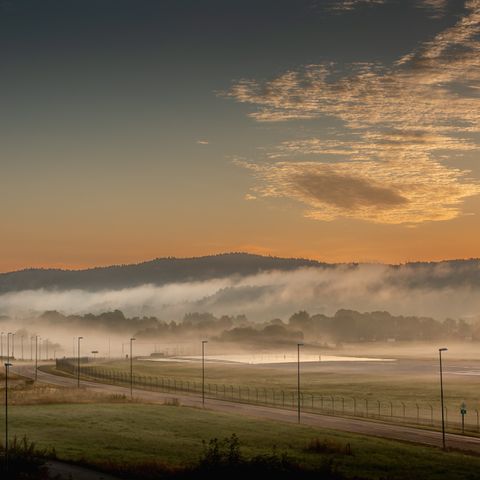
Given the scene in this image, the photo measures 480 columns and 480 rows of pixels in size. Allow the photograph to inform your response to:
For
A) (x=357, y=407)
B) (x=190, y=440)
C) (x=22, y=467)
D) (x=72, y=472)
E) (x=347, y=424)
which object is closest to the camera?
(x=22, y=467)

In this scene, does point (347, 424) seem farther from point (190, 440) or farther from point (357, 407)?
point (357, 407)

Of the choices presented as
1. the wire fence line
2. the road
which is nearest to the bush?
the road

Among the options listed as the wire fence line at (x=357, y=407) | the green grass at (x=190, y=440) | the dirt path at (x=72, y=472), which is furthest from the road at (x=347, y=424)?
the dirt path at (x=72, y=472)

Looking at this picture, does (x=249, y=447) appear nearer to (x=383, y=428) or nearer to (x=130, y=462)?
(x=130, y=462)

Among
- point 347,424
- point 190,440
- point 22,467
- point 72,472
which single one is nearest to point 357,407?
point 347,424

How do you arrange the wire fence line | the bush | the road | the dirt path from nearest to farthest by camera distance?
the bush → the dirt path → the road → the wire fence line

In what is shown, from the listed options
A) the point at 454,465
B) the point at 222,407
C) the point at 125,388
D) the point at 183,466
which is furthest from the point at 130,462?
the point at 125,388

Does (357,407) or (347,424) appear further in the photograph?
(357,407)

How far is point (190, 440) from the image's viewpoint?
92.8 metres

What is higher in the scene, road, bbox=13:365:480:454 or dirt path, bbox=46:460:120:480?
dirt path, bbox=46:460:120:480

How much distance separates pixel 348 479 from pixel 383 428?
4480 centimetres

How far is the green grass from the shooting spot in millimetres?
77250

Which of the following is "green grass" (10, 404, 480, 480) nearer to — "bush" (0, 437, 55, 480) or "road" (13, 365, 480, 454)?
"road" (13, 365, 480, 454)

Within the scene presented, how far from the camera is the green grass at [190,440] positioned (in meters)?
77.2
